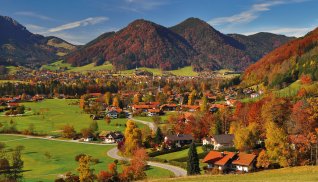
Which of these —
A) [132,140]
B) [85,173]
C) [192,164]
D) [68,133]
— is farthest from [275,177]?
[68,133]

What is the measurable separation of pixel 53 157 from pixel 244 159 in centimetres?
4178

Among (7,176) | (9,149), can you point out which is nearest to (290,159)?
(7,176)

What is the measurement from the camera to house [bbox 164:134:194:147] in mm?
85725

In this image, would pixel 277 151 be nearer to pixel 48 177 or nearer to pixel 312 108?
pixel 312 108

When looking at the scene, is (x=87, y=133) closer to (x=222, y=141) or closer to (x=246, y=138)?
(x=222, y=141)

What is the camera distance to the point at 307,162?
174ft

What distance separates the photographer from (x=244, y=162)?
191ft

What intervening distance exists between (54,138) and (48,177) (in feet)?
146

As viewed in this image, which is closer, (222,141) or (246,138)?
(246,138)

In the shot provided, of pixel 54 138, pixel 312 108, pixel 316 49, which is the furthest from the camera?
pixel 316 49

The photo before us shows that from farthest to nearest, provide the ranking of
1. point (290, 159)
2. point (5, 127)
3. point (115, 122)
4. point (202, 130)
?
point (115, 122), point (5, 127), point (202, 130), point (290, 159)

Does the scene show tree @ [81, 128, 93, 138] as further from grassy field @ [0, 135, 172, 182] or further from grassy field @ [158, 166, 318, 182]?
grassy field @ [158, 166, 318, 182]

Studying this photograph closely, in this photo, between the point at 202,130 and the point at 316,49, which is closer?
the point at 202,130

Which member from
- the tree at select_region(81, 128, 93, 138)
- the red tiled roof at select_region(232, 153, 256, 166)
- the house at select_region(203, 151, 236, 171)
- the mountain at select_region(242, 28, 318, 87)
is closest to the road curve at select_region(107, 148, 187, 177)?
the house at select_region(203, 151, 236, 171)
